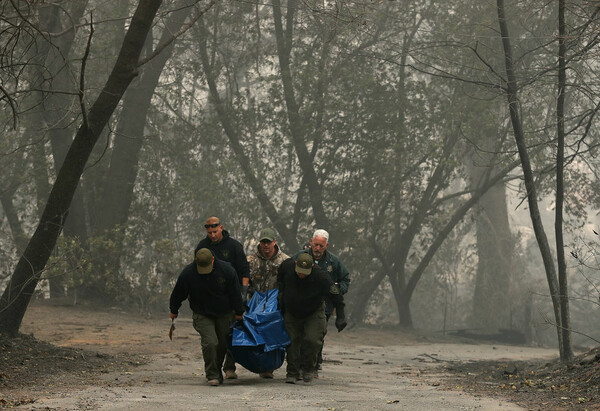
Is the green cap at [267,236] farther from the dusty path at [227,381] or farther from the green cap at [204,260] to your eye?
the dusty path at [227,381]

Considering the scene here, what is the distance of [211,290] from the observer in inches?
432

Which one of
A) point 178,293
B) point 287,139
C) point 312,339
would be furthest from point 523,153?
point 287,139

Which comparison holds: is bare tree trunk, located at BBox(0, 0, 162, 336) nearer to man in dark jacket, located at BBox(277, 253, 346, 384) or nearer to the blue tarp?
the blue tarp

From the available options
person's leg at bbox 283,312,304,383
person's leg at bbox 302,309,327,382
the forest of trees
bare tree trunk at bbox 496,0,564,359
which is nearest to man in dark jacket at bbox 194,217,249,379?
person's leg at bbox 283,312,304,383

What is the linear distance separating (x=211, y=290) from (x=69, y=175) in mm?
3437

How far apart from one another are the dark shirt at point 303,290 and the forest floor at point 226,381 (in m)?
0.92

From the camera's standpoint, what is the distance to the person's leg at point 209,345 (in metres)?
11.0

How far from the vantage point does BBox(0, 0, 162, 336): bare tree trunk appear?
→ 13.2 m

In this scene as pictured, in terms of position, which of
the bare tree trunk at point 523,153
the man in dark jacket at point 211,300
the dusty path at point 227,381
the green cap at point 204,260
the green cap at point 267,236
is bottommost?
the dusty path at point 227,381

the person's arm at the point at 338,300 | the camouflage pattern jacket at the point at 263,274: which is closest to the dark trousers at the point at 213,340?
the camouflage pattern jacket at the point at 263,274

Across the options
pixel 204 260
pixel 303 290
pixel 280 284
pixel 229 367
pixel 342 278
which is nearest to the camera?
pixel 204 260

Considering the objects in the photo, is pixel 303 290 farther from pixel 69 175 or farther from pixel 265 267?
pixel 69 175

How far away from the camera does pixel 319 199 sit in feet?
87.2

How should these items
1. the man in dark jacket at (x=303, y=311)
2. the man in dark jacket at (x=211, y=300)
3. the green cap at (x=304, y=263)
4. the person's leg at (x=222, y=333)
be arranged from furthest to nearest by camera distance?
the man in dark jacket at (x=303, y=311) < the green cap at (x=304, y=263) < the person's leg at (x=222, y=333) < the man in dark jacket at (x=211, y=300)
